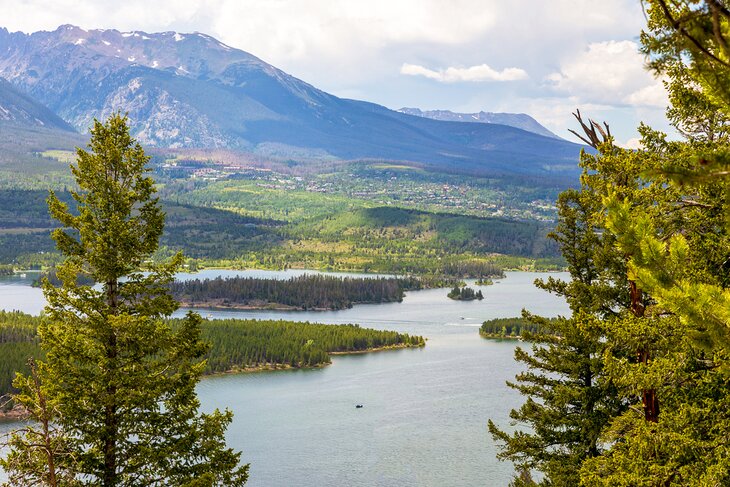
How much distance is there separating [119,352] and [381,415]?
2641 inches

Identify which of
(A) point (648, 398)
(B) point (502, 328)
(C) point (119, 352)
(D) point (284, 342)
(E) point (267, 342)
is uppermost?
A: (C) point (119, 352)

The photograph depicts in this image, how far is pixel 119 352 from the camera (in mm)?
22562

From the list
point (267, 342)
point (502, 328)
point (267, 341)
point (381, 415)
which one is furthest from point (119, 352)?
point (502, 328)

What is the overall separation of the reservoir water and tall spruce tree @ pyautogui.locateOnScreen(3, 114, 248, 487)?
137 ft

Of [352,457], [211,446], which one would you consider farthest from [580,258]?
[352,457]

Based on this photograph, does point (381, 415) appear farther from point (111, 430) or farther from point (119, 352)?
point (111, 430)

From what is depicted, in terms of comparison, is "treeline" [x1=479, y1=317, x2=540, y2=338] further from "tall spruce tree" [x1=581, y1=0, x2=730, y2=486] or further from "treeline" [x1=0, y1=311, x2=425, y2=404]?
"tall spruce tree" [x1=581, y1=0, x2=730, y2=486]

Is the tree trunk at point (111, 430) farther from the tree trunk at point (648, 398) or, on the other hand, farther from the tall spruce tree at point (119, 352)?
the tree trunk at point (648, 398)

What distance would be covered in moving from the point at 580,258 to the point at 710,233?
866 centimetres

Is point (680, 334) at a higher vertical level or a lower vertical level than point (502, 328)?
higher

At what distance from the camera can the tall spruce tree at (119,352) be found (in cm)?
2139

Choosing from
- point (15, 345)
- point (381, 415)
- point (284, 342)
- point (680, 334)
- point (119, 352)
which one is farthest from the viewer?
point (284, 342)

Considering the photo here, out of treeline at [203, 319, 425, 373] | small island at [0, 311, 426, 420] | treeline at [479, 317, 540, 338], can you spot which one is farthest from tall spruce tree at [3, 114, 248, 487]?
treeline at [479, 317, 540, 338]

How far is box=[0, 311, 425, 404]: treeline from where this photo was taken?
11875cm
